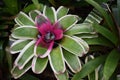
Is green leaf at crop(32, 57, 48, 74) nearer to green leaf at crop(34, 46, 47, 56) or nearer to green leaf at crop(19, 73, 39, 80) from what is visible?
green leaf at crop(34, 46, 47, 56)

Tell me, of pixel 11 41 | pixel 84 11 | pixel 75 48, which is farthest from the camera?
pixel 84 11

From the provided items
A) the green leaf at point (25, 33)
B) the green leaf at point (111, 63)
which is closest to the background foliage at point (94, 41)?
the green leaf at point (111, 63)

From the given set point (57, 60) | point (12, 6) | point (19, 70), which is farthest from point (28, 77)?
point (12, 6)

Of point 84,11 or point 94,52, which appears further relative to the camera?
point 84,11

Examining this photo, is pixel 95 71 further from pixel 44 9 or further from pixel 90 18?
pixel 44 9

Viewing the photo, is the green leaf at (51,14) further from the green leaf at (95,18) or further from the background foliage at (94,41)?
the green leaf at (95,18)

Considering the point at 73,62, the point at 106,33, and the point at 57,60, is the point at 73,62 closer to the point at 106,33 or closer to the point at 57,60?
the point at 57,60

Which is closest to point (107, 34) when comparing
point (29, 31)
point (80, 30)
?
point (80, 30)

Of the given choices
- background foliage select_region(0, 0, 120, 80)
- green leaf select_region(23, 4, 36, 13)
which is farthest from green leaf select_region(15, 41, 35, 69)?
green leaf select_region(23, 4, 36, 13)
